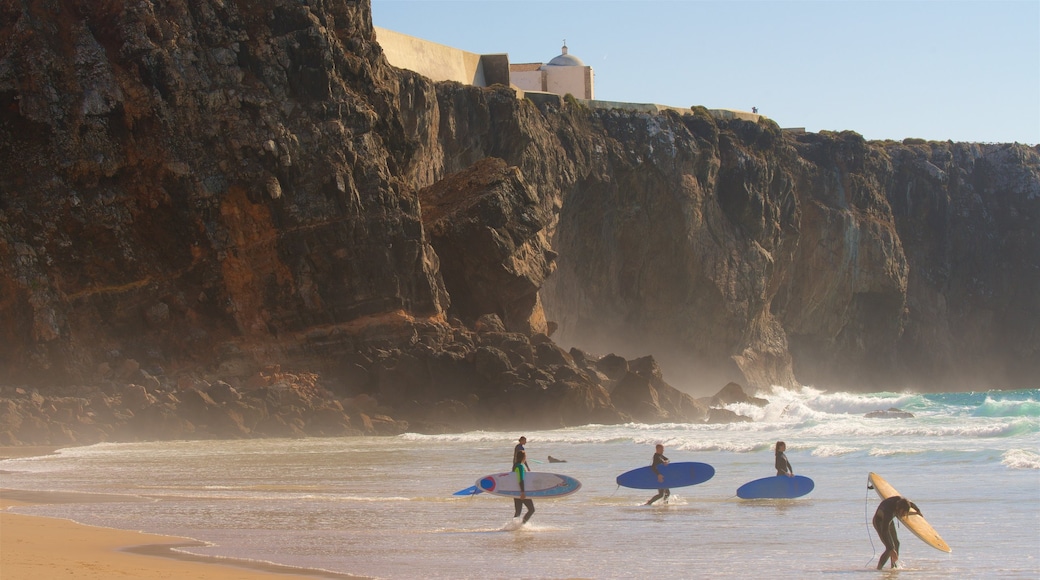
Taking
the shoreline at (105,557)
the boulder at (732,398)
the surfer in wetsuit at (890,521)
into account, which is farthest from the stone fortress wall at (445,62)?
the surfer in wetsuit at (890,521)

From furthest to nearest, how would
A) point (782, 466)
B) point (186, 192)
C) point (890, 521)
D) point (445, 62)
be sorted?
1. point (445, 62)
2. point (186, 192)
3. point (782, 466)
4. point (890, 521)

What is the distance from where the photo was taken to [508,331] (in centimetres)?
4228

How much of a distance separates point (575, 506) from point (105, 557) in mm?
6910

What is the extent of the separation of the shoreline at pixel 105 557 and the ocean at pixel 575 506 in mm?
428

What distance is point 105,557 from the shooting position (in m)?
12.6

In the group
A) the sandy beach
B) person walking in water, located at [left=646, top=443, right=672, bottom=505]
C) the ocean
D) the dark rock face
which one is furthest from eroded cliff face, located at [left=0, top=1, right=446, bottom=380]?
the sandy beach

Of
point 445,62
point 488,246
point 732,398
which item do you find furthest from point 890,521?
point 445,62

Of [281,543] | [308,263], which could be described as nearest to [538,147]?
[308,263]

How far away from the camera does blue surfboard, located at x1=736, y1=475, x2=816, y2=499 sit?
17.5 metres

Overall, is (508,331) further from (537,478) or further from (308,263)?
→ (537,478)

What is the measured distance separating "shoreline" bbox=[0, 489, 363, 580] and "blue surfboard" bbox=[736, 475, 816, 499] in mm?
7401

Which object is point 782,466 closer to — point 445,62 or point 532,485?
point 532,485

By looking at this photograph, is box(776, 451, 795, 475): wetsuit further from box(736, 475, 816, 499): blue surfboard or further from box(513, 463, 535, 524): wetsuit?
box(513, 463, 535, 524): wetsuit

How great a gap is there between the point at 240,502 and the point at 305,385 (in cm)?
1750
